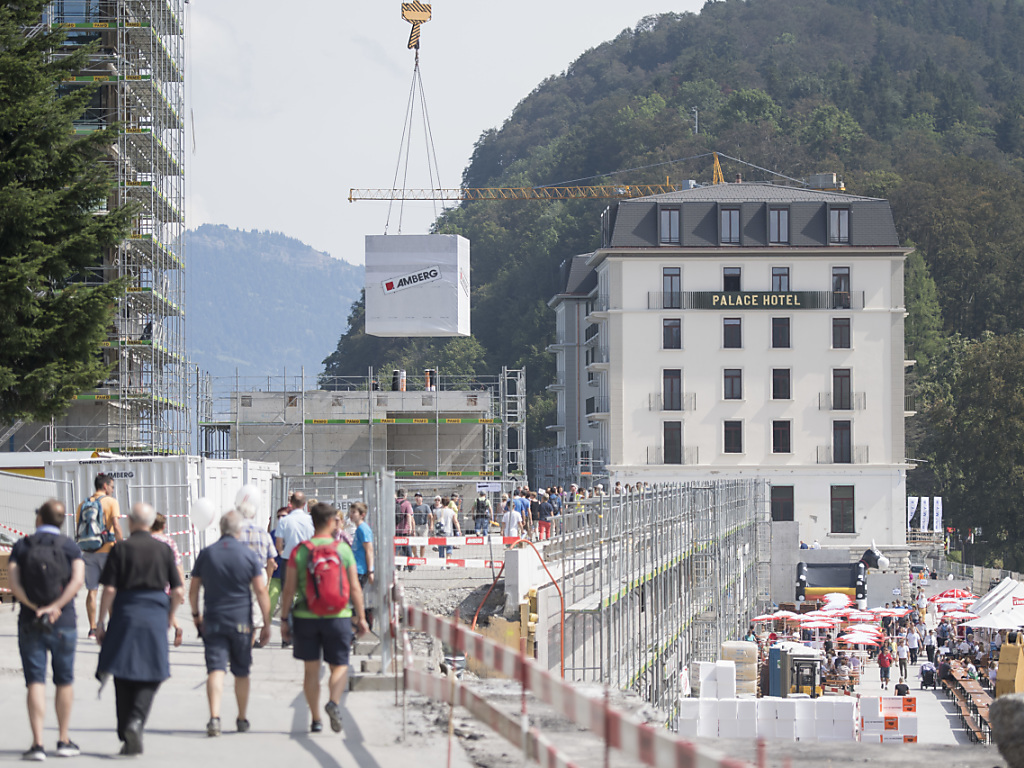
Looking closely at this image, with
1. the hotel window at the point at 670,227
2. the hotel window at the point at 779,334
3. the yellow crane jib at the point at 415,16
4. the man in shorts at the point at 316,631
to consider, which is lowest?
the man in shorts at the point at 316,631

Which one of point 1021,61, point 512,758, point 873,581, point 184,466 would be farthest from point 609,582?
point 1021,61

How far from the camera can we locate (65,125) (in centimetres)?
2189

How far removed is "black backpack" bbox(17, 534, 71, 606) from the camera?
9.18m

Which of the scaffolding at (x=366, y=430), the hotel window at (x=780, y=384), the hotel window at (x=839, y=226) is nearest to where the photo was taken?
the scaffolding at (x=366, y=430)

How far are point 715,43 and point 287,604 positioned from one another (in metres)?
170

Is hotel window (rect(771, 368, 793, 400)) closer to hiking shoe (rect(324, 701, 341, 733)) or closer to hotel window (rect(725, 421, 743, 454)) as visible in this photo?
hotel window (rect(725, 421, 743, 454))

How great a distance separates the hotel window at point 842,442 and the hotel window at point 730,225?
986 cm

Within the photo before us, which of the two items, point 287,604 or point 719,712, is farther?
point 719,712

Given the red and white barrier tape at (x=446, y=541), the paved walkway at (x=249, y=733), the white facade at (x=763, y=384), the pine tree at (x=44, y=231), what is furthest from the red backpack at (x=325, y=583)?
the white facade at (x=763, y=384)

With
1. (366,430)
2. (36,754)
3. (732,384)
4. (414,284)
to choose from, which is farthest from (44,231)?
(732,384)

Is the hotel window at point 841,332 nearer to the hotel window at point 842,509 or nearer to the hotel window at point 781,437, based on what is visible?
the hotel window at point 781,437

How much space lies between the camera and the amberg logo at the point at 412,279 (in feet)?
161

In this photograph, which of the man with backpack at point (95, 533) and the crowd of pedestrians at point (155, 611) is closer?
the crowd of pedestrians at point (155, 611)

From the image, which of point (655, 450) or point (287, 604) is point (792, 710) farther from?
point (655, 450)
